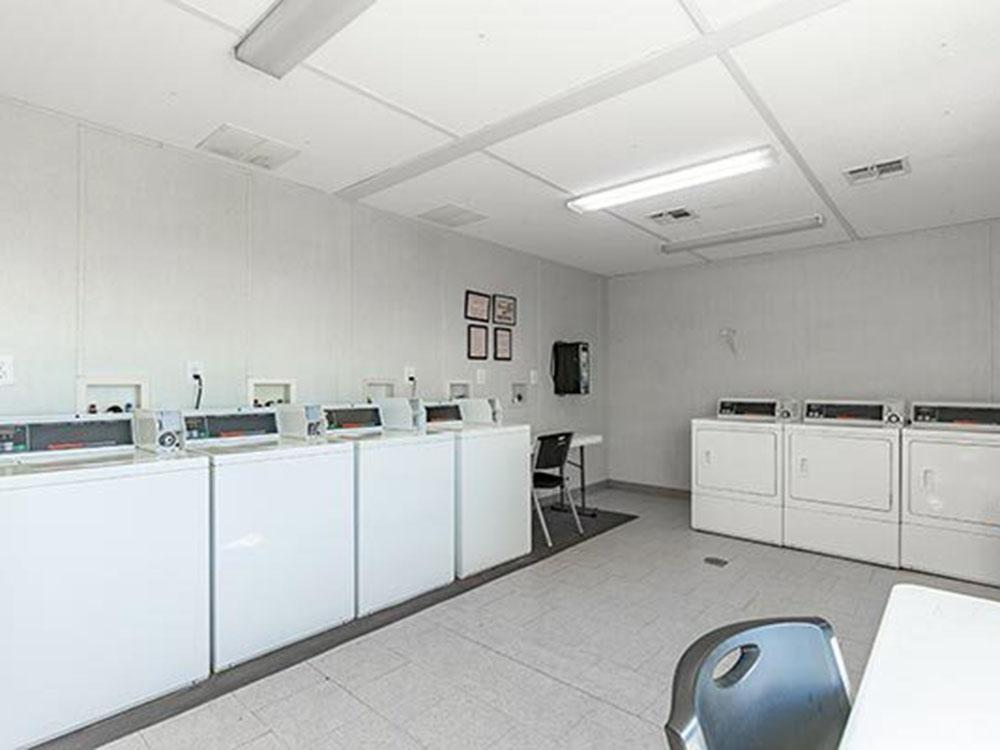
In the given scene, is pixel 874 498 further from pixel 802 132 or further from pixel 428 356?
pixel 428 356

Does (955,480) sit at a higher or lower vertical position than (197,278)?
lower

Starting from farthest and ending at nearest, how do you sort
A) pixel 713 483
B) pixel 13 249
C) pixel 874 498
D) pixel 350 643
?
pixel 713 483, pixel 874 498, pixel 350 643, pixel 13 249

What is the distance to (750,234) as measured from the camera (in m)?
4.58

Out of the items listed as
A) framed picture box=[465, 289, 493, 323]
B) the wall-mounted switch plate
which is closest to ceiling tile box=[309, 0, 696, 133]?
framed picture box=[465, 289, 493, 323]

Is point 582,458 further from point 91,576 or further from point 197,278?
point 91,576

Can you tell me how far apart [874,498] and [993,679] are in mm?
3470

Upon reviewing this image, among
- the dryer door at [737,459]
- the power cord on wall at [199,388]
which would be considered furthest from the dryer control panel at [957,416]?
the power cord on wall at [199,388]

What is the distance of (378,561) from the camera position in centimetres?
310

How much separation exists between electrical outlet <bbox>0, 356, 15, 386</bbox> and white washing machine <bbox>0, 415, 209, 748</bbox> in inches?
12.9

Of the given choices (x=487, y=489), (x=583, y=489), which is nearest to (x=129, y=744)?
(x=487, y=489)

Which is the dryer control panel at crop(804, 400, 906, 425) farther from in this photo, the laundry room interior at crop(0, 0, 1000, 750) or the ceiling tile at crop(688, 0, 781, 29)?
the ceiling tile at crop(688, 0, 781, 29)

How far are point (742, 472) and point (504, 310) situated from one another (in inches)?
98.9

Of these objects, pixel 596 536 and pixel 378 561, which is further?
pixel 596 536

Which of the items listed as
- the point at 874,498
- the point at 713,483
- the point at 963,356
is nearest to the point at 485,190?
the point at 713,483
